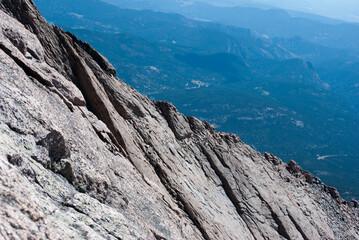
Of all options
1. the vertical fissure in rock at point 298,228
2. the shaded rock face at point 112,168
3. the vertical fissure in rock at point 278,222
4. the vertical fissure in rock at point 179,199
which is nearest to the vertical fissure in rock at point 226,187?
the shaded rock face at point 112,168

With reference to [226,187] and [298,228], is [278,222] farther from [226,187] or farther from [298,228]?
[226,187]

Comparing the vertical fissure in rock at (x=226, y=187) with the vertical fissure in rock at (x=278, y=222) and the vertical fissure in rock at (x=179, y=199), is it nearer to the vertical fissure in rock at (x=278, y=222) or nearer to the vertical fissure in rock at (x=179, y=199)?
the vertical fissure in rock at (x=278, y=222)

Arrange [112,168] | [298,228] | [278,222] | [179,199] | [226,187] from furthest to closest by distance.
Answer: [298,228]
[278,222]
[226,187]
[179,199]
[112,168]

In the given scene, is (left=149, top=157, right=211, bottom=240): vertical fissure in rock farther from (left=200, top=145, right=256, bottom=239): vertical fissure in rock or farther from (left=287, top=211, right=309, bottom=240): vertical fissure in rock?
(left=287, top=211, right=309, bottom=240): vertical fissure in rock

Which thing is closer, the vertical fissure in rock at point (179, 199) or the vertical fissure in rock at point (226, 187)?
the vertical fissure in rock at point (179, 199)

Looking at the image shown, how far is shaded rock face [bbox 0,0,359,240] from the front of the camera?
14367 millimetres

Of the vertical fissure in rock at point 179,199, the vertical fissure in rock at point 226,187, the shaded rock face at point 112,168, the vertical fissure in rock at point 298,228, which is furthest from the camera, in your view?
the vertical fissure in rock at point 298,228

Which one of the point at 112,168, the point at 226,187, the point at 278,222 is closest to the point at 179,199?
the point at 112,168

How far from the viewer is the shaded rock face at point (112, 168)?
14.4 m

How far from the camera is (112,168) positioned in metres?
22.5

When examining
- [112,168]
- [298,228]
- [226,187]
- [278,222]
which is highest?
[226,187]

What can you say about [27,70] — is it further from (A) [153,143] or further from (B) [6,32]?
(A) [153,143]

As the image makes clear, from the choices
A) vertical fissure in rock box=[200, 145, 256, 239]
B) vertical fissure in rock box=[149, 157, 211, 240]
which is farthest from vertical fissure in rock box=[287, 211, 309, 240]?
vertical fissure in rock box=[149, 157, 211, 240]

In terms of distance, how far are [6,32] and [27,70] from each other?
16.9 ft
